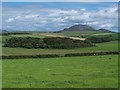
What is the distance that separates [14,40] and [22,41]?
271cm

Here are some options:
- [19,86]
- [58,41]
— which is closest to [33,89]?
[19,86]

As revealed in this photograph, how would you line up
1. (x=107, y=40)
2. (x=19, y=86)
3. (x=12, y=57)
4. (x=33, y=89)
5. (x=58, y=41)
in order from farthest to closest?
(x=107, y=40), (x=58, y=41), (x=12, y=57), (x=19, y=86), (x=33, y=89)

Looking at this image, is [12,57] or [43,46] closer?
[12,57]

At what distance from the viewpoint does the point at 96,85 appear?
2144 centimetres

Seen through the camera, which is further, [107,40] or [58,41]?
[107,40]

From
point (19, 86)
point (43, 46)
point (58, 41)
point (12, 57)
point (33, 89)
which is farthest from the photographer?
point (58, 41)

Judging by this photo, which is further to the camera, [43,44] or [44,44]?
[44,44]

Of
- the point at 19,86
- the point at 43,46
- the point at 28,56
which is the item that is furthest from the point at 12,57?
the point at 19,86

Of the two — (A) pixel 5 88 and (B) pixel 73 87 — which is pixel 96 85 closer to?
(B) pixel 73 87

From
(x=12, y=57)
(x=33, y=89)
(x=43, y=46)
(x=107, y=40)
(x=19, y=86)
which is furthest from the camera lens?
(x=107, y=40)

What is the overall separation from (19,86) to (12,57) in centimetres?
3576

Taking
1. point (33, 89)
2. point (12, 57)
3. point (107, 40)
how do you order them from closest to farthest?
point (33, 89) → point (12, 57) → point (107, 40)

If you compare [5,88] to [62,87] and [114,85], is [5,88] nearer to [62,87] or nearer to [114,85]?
[62,87]

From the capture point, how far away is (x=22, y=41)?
86.8 m
